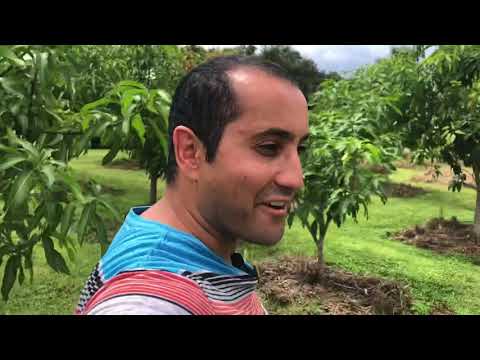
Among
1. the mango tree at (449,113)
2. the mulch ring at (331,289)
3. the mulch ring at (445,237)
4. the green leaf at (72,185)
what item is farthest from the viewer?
the mulch ring at (445,237)

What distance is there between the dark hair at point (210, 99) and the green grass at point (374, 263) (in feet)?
8.41

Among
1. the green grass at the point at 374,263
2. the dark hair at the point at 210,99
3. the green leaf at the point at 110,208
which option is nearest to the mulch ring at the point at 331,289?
the green grass at the point at 374,263

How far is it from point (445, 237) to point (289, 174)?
20.2ft

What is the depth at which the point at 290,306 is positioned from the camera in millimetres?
4020

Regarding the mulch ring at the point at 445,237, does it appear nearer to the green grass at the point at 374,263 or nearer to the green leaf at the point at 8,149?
the green grass at the point at 374,263

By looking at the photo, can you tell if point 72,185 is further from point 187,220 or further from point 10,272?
point 187,220

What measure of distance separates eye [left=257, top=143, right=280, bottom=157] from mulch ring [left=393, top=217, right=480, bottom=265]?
5399mm

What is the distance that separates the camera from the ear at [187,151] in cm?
84

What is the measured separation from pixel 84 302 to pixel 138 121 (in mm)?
947

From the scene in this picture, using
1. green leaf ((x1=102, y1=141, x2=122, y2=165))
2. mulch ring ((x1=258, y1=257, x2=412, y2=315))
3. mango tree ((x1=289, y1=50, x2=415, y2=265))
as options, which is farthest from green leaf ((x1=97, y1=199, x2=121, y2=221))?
mulch ring ((x1=258, y1=257, x2=412, y2=315))

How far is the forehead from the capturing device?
791 millimetres

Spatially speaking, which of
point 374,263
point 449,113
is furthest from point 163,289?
point 449,113

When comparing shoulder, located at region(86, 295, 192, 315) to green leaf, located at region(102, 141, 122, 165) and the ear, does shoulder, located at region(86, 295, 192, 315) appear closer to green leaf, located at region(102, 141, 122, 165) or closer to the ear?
the ear
